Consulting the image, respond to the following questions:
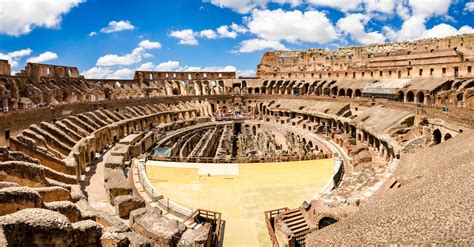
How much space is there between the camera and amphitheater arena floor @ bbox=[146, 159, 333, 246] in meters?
14.6

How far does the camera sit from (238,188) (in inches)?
750

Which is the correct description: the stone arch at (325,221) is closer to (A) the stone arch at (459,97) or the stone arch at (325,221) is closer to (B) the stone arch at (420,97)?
(A) the stone arch at (459,97)

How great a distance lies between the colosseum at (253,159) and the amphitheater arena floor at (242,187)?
0.34ft

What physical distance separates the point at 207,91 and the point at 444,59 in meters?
33.8

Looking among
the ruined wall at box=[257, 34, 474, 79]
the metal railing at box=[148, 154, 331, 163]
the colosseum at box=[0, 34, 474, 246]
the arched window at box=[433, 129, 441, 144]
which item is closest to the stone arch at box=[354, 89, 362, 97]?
the colosseum at box=[0, 34, 474, 246]

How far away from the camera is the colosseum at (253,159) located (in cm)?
937

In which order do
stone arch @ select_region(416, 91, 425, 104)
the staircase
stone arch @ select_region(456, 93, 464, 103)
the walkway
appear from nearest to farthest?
the staircase < the walkway < stone arch @ select_region(456, 93, 464, 103) < stone arch @ select_region(416, 91, 425, 104)

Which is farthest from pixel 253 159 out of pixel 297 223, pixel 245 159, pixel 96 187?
pixel 96 187

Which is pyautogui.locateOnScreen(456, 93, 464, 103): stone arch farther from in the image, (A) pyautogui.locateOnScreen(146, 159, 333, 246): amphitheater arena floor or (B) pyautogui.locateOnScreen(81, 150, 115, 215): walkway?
(B) pyautogui.locateOnScreen(81, 150, 115, 215): walkway

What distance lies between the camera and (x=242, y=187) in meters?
19.2

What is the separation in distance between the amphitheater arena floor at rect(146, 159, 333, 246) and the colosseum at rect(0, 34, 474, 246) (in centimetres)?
10

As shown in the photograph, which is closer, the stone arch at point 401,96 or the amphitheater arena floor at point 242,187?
the amphitheater arena floor at point 242,187

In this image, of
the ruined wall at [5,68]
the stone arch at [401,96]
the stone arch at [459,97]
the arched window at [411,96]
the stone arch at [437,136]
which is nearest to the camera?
the stone arch at [437,136]

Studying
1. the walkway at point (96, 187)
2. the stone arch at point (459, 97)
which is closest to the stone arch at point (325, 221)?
the walkway at point (96, 187)
